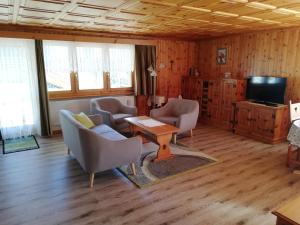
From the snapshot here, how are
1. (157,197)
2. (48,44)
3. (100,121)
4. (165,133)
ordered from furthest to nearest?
(48,44) < (100,121) < (165,133) < (157,197)

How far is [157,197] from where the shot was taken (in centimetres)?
271

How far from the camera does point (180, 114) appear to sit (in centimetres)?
510

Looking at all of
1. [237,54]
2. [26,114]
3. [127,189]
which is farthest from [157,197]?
[237,54]

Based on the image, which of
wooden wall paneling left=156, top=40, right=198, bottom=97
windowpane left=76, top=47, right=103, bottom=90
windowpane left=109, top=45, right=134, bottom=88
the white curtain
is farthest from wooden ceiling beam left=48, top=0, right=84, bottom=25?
wooden wall paneling left=156, top=40, right=198, bottom=97

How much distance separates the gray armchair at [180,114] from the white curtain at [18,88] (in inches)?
105

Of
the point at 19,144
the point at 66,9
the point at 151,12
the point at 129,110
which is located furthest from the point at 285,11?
the point at 19,144

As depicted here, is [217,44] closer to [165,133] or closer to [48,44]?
[165,133]

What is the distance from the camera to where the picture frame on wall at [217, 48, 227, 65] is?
236 inches

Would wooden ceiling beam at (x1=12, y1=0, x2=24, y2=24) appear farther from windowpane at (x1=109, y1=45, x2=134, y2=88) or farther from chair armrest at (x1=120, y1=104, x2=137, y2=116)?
chair armrest at (x1=120, y1=104, x2=137, y2=116)

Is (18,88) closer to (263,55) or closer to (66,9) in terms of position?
(66,9)

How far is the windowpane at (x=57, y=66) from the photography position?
4.90 meters

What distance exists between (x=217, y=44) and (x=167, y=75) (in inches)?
63.7

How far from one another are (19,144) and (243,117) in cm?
480

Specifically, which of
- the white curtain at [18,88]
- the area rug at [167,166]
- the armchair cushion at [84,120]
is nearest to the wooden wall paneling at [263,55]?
the area rug at [167,166]
